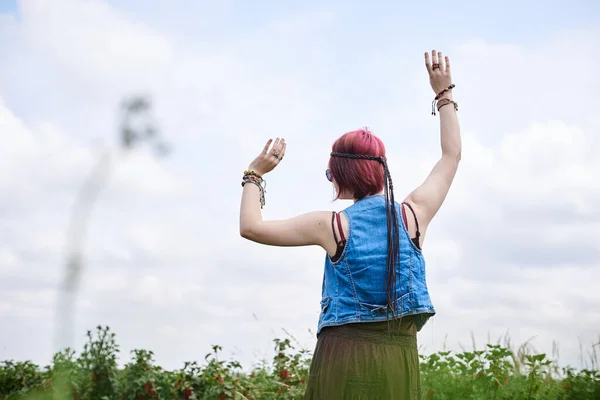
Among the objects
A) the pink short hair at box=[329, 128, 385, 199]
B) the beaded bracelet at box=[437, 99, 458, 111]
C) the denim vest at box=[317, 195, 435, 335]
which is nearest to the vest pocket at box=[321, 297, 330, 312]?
the denim vest at box=[317, 195, 435, 335]

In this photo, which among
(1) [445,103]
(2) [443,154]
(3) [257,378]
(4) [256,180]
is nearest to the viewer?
(4) [256,180]

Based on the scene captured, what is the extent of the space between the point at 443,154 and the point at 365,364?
124 cm

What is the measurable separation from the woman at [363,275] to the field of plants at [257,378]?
2419 mm

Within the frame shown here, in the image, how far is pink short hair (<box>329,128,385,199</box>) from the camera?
310 cm

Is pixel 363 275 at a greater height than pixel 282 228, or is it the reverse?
pixel 282 228

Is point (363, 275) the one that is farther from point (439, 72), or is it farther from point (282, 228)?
point (439, 72)

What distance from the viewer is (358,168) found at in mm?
3096

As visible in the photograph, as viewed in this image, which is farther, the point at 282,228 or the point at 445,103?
the point at 445,103

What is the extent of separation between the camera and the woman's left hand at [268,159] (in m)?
3.28

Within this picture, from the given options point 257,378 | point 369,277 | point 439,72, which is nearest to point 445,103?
point 439,72

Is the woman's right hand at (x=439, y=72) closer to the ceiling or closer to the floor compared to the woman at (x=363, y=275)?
closer to the ceiling

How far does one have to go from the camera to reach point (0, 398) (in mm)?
7836

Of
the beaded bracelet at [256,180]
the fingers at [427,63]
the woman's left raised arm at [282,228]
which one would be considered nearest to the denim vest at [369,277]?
the woman's left raised arm at [282,228]

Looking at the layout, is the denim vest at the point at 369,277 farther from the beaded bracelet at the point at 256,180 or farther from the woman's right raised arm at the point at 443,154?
the beaded bracelet at the point at 256,180
